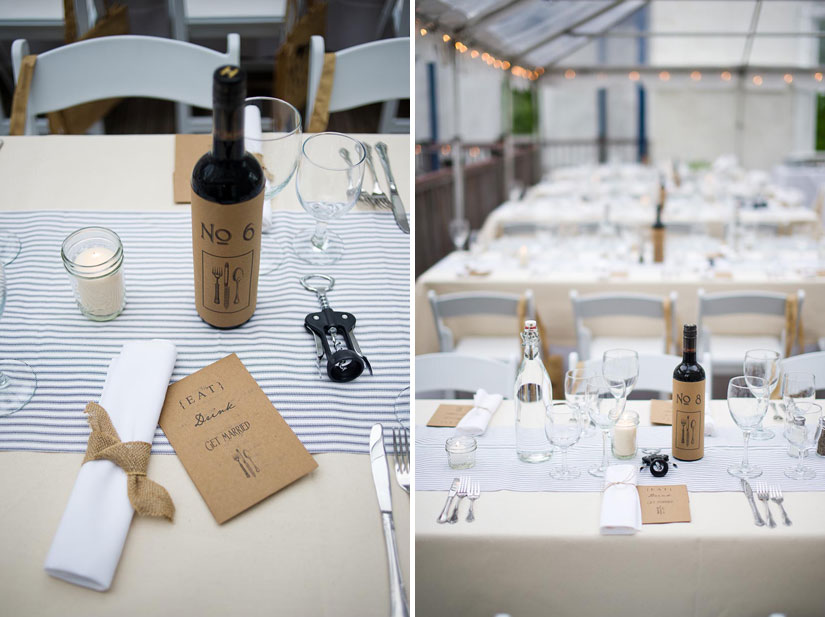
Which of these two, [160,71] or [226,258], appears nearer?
[226,258]

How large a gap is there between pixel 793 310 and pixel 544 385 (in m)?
1.94

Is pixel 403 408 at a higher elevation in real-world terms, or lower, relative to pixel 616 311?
higher

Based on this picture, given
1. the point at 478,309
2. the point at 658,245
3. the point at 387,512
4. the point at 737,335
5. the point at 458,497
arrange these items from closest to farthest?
the point at 387,512
the point at 458,497
the point at 478,309
the point at 737,335
the point at 658,245

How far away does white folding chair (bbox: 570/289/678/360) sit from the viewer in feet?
9.71

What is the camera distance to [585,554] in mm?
1293

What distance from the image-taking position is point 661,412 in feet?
5.78

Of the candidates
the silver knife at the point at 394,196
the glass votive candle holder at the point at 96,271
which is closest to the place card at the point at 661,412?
the silver knife at the point at 394,196

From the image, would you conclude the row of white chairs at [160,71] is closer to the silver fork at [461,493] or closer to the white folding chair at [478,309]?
the silver fork at [461,493]

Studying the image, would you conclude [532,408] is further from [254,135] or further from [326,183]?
[254,135]

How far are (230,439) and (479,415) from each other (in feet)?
3.07

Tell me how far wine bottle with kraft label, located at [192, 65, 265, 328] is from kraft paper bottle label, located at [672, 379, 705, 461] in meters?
0.88

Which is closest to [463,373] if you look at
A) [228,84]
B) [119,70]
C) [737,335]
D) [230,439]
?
[119,70]

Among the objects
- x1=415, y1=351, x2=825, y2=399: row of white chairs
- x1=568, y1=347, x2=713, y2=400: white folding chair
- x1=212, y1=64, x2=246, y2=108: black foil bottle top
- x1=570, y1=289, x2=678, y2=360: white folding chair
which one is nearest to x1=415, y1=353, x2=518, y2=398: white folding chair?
x1=415, y1=351, x2=825, y2=399: row of white chairs

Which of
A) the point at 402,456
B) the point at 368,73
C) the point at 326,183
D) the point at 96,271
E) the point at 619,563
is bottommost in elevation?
the point at 619,563
